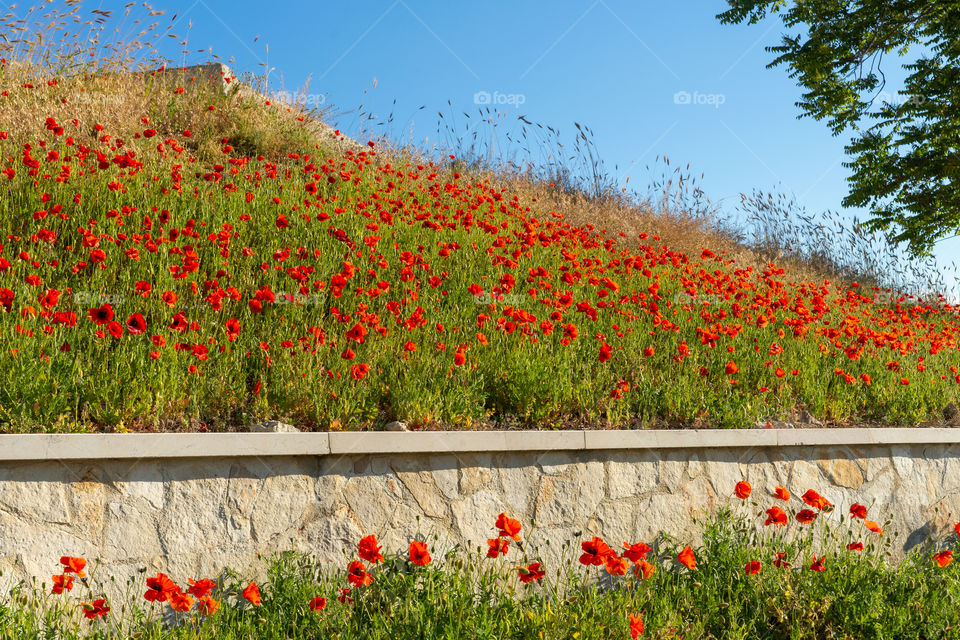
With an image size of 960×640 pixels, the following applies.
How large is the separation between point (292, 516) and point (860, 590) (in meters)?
3.31

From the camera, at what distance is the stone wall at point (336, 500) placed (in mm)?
3195

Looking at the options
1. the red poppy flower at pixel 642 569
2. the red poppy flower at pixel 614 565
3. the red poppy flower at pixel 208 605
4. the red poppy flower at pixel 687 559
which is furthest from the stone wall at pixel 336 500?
the red poppy flower at pixel 614 565

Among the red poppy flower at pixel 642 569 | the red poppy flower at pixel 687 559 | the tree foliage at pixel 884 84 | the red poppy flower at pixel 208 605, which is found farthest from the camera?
the tree foliage at pixel 884 84

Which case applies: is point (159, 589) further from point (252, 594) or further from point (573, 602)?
point (573, 602)

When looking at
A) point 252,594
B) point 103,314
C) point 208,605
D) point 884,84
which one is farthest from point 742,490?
point 884,84

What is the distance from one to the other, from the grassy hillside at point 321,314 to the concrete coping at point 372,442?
379mm

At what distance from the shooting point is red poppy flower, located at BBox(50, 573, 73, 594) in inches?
114

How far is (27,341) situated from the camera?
12.2 ft

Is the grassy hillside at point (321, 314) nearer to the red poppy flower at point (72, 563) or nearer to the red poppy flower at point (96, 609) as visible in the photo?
the red poppy flower at point (72, 563)

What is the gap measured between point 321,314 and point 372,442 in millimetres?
1666

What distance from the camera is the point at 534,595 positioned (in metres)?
3.71

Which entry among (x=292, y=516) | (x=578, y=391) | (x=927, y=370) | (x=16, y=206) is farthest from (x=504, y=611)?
(x=927, y=370)

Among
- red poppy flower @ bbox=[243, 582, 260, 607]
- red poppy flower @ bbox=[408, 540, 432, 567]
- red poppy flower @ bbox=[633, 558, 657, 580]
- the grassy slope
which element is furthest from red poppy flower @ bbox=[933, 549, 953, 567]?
red poppy flower @ bbox=[243, 582, 260, 607]

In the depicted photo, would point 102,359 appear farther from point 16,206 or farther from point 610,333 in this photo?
point 610,333
